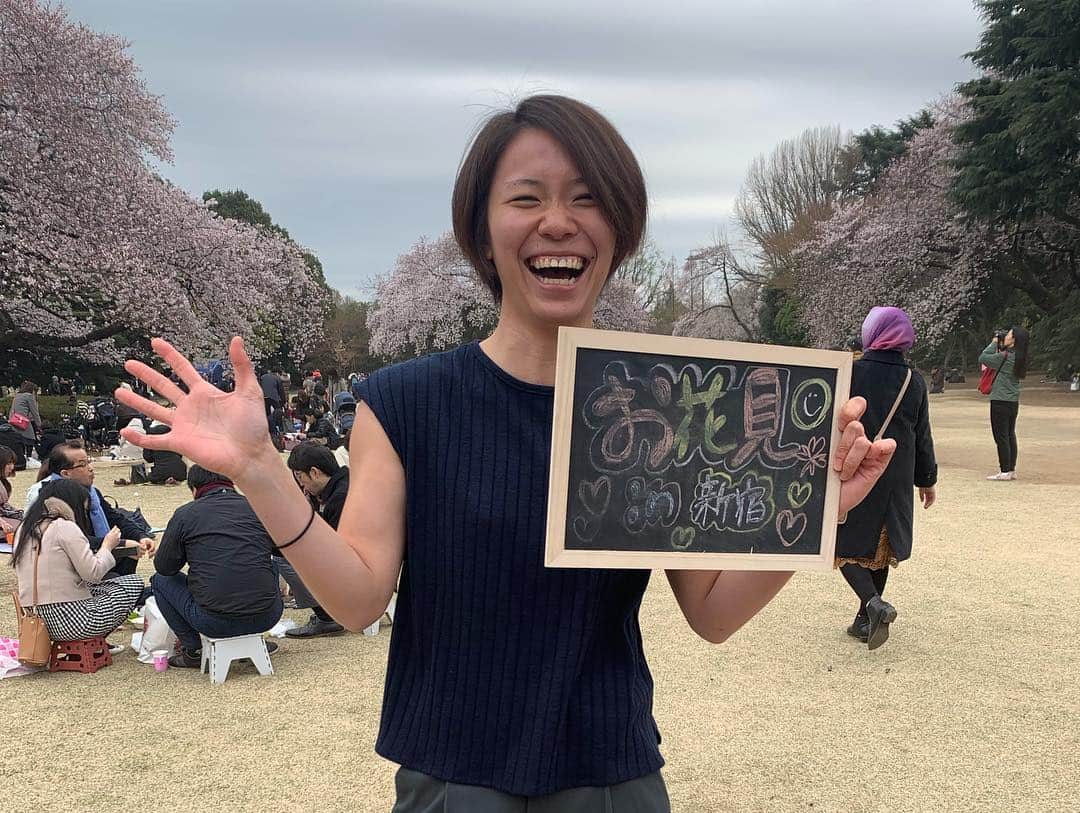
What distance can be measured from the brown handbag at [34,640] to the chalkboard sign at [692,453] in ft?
16.0

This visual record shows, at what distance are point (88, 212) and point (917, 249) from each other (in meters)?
21.9

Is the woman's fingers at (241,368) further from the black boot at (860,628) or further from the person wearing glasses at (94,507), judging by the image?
the person wearing glasses at (94,507)

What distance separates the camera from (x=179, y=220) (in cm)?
1998

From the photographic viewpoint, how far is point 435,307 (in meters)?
34.5

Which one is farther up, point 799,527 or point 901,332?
point 901,332

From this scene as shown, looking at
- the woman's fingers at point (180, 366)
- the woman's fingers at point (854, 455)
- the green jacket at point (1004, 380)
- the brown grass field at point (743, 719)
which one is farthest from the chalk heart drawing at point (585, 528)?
the green jacket at point (1004, 380)

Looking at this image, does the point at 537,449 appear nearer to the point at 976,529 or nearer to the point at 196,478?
the point at 196,478

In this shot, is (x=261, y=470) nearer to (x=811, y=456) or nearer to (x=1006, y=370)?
(x=811, y=456)

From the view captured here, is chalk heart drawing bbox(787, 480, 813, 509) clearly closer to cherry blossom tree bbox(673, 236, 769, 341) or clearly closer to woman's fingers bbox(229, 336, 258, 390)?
woman's fingers bbox(229, 336, 258, 390)

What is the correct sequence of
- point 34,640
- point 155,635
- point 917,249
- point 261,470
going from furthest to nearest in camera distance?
point 917,249, point 155,635, point 34,640, point 261,470

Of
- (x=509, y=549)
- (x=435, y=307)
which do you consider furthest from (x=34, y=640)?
(x=435, y=307)

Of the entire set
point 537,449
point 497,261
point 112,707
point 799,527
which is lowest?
point 112,707

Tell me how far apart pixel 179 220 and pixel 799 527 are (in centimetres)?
2110

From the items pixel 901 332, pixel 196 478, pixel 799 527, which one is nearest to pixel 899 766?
pixel 901 332
